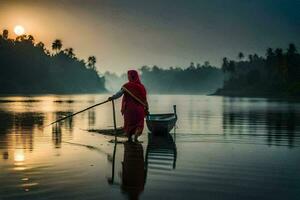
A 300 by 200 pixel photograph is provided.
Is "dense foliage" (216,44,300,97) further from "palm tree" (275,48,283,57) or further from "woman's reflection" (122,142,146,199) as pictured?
"woman's reflection" (122,142,146,199)

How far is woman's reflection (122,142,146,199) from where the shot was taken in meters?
8.96

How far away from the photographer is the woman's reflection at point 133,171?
8961mm

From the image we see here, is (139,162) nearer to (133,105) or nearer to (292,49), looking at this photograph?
(133,105)

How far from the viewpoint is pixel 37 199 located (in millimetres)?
8133

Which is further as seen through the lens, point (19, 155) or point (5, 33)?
point (5, 33)

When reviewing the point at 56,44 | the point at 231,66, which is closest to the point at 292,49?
the point at 231,66

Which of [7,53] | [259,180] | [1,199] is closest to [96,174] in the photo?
[1,199]

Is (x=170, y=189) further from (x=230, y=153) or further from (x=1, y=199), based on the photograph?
(x=230, y=153)

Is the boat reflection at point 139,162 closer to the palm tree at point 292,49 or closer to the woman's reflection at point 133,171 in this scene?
the woman's reflection at point 133,171

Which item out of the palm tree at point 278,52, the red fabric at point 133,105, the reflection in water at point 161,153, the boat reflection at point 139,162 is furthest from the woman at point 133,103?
the palm tree at point 278,52

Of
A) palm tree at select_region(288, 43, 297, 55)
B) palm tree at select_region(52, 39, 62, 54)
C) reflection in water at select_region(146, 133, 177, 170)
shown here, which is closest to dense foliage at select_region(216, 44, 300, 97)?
palm tree at select_region(288, 43, 297, 55)

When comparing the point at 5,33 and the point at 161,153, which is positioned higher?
the point at 5,33

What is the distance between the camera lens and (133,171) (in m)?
11.1

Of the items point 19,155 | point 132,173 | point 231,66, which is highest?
point 231,66
